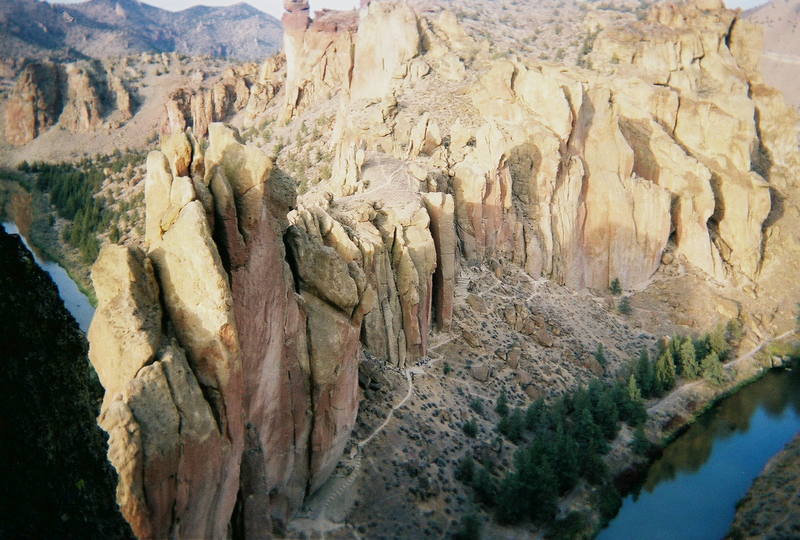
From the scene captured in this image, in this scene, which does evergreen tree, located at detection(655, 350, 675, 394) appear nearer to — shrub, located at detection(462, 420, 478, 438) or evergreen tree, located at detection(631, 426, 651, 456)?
evergreen tree, located at detection(631, 426, 651, 456)

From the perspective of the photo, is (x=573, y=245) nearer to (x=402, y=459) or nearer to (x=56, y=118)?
(x=402, y=459)

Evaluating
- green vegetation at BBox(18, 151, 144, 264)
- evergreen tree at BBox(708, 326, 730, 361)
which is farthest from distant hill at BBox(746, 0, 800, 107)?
green vegetation at BBox(18, 151, 144, 264)

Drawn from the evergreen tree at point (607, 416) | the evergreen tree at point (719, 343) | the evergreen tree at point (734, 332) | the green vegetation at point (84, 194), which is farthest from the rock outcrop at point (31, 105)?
the evergreen tree at point (734, 332)

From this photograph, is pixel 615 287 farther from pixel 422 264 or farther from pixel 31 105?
pixel 31 105

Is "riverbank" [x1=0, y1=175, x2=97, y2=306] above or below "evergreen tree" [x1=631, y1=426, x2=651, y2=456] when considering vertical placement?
above

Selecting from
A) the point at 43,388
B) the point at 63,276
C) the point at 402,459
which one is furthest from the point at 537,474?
the point at 63,276

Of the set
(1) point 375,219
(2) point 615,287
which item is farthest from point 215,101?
(1) point 375,219

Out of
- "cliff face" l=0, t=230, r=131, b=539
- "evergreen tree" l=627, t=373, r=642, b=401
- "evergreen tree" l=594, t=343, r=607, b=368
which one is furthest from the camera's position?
"evergreen tree" l=594, t=343, r=607, b=368
